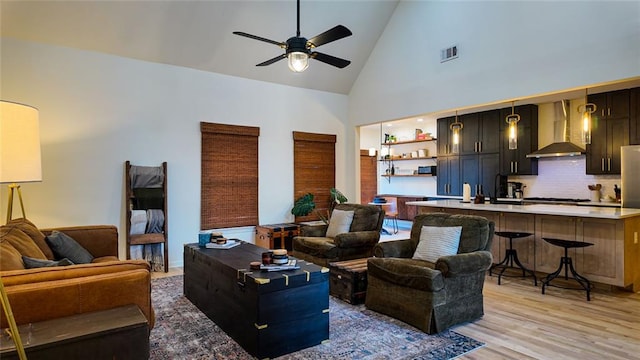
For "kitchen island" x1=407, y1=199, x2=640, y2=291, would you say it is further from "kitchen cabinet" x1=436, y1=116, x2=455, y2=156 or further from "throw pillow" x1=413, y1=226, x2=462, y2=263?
"kitchen cabinet" x1=436, y1=116, x2=455, y2=156

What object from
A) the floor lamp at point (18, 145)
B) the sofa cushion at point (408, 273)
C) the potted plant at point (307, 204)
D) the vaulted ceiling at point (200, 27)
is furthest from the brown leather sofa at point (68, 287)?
the potted plant at point (307, 204)

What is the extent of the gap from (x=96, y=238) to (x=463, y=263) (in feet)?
12.1

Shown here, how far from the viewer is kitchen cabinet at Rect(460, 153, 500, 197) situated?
766cm

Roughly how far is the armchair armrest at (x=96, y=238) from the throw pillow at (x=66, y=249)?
50 centimetres

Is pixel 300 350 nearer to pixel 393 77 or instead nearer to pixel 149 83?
pixel 149 83

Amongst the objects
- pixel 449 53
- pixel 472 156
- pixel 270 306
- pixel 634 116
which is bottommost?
pixel 270 306

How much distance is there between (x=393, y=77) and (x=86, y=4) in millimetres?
4524

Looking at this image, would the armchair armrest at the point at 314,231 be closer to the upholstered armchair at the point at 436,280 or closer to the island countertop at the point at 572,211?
the upholstered armchair at the point at 436,280

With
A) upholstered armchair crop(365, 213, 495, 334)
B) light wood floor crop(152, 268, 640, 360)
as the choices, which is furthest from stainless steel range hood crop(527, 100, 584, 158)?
upholstered armchair crop(365, 213, 495, 334)

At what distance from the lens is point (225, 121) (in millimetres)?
5879

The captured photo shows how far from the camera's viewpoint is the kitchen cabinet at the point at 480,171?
25.1 ft

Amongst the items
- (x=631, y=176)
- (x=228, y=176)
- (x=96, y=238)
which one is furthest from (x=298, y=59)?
(x=631, y=176)

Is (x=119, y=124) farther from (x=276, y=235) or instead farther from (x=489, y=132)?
(x=489, y=132)

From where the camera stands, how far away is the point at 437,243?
11.5 feet
